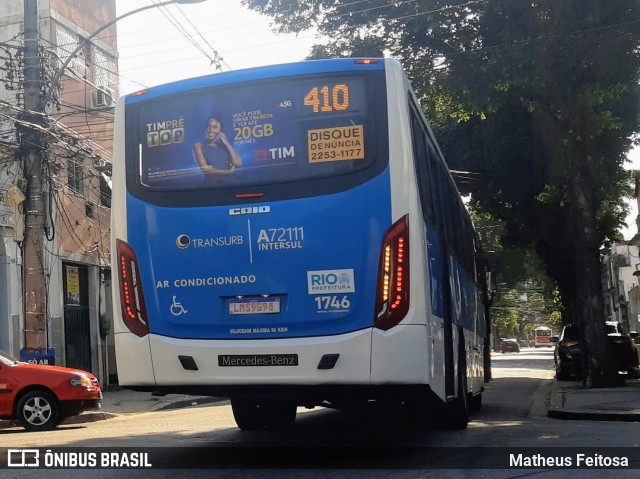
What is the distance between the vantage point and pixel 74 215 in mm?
23266

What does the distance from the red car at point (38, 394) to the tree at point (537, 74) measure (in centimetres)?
988

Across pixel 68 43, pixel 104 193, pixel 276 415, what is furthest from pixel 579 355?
pixel 276 415

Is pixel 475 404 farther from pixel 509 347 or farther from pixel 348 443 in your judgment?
pixel 509 347

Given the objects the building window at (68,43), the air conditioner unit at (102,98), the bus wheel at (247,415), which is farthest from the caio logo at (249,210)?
the air conditioner unit at (102,98)

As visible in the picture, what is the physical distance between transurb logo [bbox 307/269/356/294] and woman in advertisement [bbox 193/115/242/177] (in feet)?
3.83

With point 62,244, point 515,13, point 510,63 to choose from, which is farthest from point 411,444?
point 62,244

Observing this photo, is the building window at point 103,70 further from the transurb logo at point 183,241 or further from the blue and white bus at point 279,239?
the transurb logo at point 183,241

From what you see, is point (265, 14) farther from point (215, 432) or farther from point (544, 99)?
point (215, 432)

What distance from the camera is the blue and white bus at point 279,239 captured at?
23.6 feet

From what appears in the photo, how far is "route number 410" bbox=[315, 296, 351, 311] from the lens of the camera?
284 inches

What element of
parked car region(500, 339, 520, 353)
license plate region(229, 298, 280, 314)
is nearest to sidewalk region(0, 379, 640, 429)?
license plate region(229, 298, 280, 314)

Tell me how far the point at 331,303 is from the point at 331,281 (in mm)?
174

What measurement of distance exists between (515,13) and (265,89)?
1261 centimetres

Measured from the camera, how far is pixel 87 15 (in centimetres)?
2481
